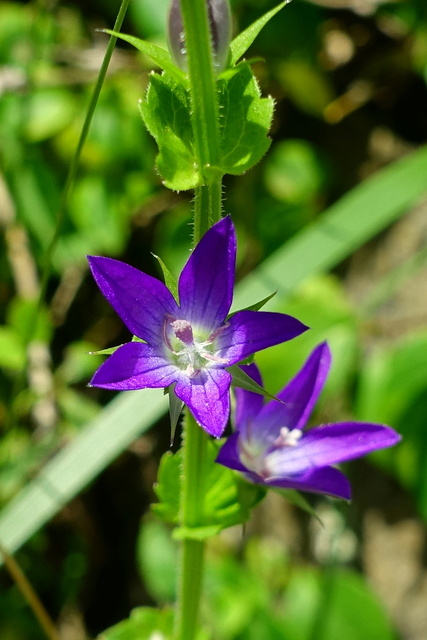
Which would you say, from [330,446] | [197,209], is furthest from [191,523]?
[197,209]

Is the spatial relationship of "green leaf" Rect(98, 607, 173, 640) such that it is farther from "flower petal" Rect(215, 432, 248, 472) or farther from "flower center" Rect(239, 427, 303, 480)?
"flower petal" Rect(215, 432, 248, 472)

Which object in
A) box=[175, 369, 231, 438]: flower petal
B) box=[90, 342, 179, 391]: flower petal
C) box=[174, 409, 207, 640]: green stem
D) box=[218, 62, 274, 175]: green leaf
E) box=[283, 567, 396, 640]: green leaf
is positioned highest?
box=[218, 62, 274, 175]: green leaf

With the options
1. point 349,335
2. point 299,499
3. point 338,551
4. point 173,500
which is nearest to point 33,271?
point 349,335

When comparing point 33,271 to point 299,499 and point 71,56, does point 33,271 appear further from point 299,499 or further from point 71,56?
point 299,499

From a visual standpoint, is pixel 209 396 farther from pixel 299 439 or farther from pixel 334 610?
pixel 334 610

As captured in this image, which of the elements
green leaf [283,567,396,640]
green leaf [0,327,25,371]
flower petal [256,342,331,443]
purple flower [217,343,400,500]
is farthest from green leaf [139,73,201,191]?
green leaf [283,567,396,640]

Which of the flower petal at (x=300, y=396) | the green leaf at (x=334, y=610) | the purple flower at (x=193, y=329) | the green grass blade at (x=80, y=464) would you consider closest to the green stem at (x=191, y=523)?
the purple flower at (x=193, y=329)
